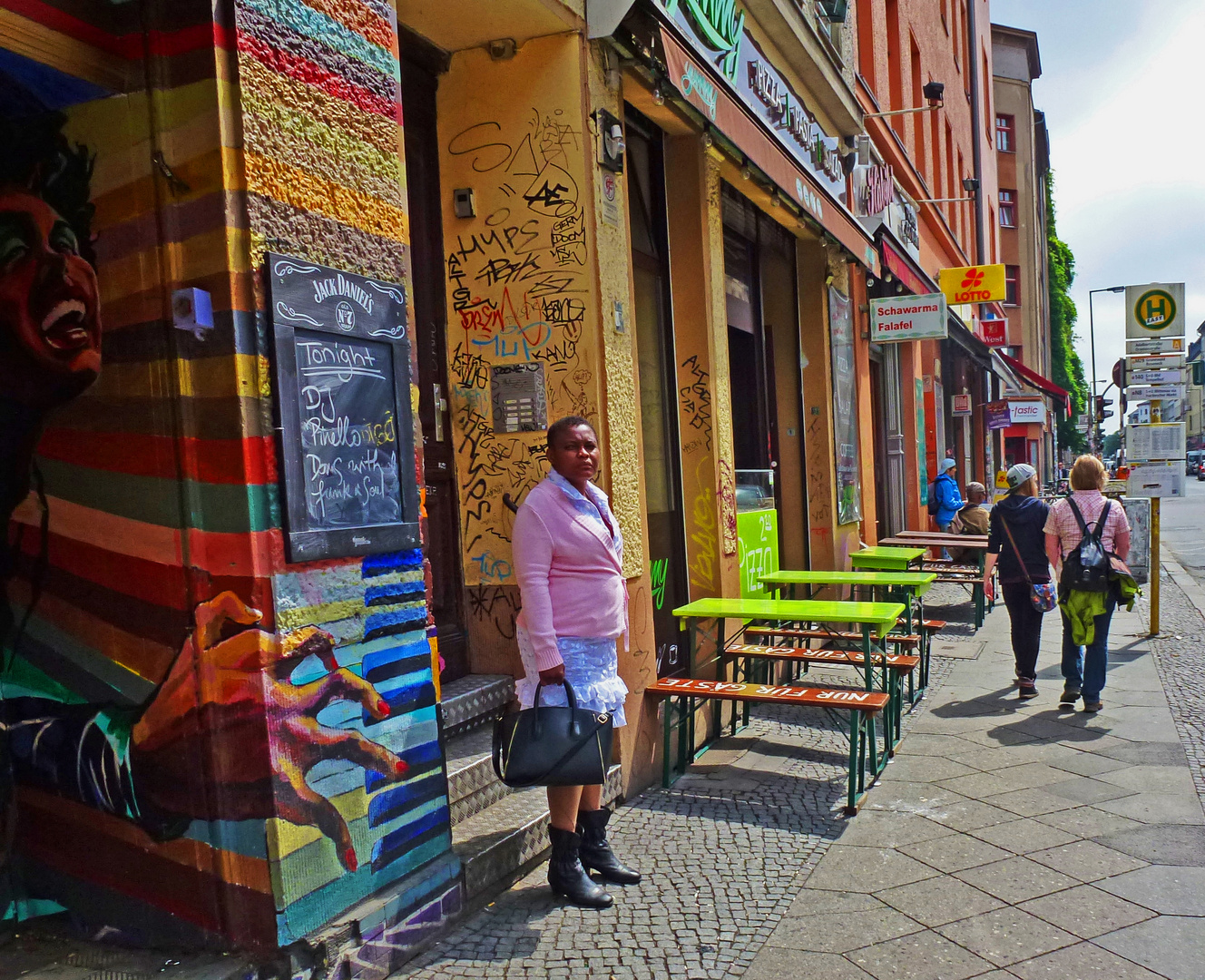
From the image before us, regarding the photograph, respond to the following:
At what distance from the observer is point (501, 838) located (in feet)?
12.1

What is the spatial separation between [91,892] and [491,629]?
215cm

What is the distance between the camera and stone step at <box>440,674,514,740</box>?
4223 mm

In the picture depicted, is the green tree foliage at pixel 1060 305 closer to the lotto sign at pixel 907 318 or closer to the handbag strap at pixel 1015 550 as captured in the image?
the lotto sign at pixel 907 318

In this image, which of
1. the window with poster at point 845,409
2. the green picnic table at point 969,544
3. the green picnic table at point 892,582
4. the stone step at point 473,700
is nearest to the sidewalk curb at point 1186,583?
the green picnic table at point 969,544

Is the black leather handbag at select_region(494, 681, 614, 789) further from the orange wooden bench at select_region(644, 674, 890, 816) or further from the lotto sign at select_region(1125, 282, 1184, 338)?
the lotto sign at select_region(1125, 282, 1184, 338)

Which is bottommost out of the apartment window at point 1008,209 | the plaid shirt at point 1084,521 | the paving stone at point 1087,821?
the paving stone at point 1087,821

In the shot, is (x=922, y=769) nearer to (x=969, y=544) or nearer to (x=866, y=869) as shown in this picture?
(x=866, y=869)

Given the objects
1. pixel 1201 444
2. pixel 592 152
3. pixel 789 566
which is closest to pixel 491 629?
pixel 592 152

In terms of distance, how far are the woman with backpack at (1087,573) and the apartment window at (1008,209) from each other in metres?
36.8

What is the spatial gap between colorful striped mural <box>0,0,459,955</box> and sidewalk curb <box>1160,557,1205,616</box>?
997 centimetres

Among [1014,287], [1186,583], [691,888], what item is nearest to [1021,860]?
[691,888]

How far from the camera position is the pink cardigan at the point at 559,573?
138 inches

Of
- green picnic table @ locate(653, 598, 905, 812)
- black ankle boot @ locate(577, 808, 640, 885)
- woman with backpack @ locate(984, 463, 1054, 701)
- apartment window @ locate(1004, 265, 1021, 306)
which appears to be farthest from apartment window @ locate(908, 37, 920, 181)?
apartment window @ locate(1004, 265, 1021, 306)

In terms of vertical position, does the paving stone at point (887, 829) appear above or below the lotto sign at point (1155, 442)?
below
